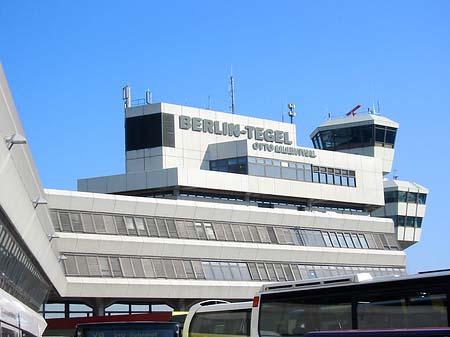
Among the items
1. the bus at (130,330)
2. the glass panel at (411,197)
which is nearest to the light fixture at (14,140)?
the bus at (130,330)

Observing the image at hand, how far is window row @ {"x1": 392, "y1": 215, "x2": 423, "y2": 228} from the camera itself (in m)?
85.3

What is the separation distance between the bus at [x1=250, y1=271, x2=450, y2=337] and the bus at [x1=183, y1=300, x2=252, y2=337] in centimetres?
273

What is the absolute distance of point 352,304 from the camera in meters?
16.2

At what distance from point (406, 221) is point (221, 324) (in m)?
65.4

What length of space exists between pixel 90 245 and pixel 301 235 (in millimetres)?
17239

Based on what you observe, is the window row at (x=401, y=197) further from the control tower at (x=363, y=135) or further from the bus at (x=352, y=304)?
the bus at (x=352, y=304)

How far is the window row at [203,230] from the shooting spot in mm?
52969

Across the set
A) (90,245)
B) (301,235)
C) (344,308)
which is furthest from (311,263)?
(344,308)

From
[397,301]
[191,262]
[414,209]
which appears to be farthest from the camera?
[414,209]

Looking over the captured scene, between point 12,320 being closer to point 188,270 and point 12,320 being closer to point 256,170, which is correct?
point 188,270

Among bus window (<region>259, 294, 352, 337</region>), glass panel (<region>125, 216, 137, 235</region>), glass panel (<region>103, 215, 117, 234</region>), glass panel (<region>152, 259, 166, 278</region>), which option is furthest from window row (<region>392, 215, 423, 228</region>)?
bus window (<region>259, 294, 352, 337</region>)

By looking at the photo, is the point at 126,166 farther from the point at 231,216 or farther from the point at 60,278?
the point at 60,278

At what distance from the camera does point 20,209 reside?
23547 millimetres

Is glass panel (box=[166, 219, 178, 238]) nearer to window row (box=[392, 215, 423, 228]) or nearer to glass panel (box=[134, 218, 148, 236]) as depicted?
glass panel (box=[134, 218, 148, 236])
